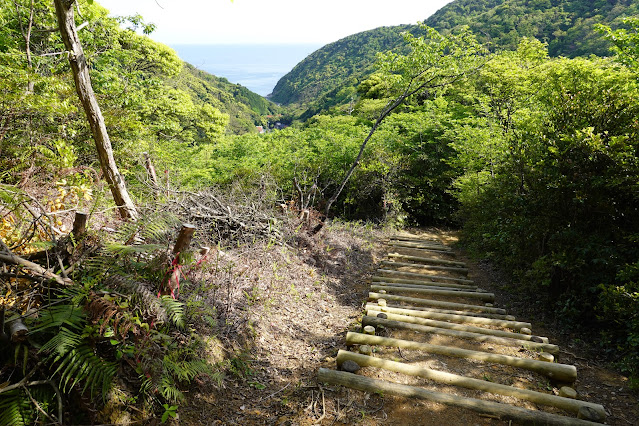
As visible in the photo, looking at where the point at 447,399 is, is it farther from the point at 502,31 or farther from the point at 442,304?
the point at 502,31

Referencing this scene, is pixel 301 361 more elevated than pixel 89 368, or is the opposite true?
pixel 89 368

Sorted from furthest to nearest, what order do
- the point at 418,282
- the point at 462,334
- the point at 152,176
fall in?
the point at 418,282, the point at 152,176, the point at 462,334

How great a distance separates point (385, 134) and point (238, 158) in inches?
257

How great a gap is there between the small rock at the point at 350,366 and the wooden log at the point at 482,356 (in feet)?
1.51

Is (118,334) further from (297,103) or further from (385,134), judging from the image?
(297,103)

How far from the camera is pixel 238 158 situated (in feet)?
49.6

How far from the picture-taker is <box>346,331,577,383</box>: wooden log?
129 inches

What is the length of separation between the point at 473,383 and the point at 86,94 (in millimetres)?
4943

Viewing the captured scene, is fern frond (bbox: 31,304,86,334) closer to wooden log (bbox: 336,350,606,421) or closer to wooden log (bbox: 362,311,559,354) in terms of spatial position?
wooden log (bbox: 336,350,606,421)

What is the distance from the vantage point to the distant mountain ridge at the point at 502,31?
125 feet

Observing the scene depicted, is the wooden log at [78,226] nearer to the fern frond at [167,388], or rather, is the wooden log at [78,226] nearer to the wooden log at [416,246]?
the fern frond at [167,388]

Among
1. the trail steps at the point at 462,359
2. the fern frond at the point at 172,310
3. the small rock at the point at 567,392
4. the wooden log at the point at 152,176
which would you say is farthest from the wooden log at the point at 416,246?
the fern frond at the point at 172,310

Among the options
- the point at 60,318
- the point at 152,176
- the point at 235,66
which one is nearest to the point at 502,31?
the point at 235,66

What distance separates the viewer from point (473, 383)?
9.93ft
